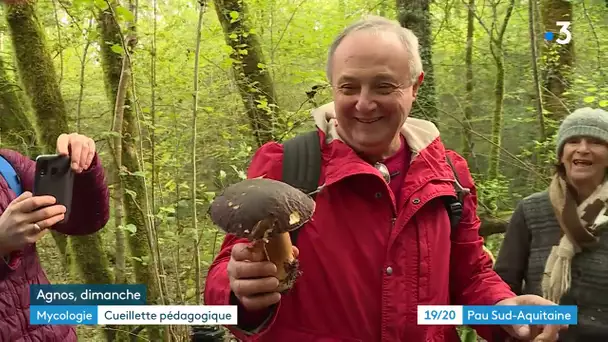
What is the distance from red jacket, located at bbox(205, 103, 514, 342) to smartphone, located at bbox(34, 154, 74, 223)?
0.67m

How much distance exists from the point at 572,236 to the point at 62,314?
2.15m

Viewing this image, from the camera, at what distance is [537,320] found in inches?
56.4

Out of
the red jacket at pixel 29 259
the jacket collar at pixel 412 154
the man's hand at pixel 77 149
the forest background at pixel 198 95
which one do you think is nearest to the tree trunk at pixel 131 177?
the forest background at pixel 198 95

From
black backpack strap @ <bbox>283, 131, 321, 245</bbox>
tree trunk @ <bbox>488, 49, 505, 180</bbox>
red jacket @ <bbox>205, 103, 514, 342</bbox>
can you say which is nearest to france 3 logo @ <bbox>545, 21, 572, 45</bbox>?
tree trunk @ <bbox>488, 49, 505, 180</bbox>

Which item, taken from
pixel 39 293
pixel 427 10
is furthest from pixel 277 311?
pixel 427 10

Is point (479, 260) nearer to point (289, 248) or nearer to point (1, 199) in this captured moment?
point (289, 248)

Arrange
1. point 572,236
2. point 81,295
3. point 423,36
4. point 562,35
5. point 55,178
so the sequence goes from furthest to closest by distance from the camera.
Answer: point 562,35 < point 423,36 < point 81,295 < point 572,236 < point 55,178

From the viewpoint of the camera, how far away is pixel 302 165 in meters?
1.35

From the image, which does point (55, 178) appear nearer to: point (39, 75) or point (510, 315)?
point (510, 315)

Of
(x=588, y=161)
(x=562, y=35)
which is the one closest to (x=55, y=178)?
(x=588, y=161)

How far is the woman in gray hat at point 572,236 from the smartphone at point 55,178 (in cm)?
190

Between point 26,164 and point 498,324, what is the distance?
1.80 m

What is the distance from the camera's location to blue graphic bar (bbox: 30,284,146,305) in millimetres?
1758

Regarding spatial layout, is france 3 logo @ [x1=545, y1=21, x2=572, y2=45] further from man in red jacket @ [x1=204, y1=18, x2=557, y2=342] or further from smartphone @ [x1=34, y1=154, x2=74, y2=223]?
smartphone @ [x1=34, y1=154, x2=74, y2=223]
